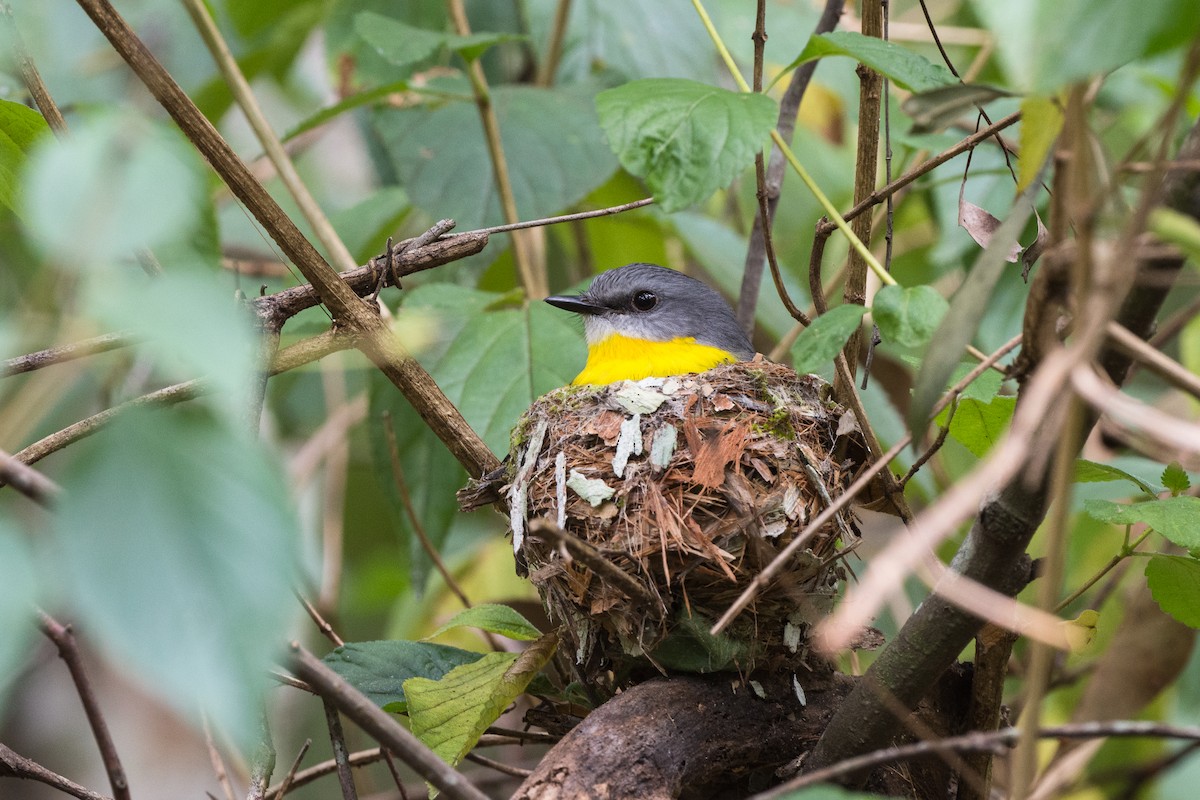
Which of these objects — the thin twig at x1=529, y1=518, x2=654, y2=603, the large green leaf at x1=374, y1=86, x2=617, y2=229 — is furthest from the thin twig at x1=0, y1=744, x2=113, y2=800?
the large green leaf at x1=374, y1=86, x2=617, y2=229

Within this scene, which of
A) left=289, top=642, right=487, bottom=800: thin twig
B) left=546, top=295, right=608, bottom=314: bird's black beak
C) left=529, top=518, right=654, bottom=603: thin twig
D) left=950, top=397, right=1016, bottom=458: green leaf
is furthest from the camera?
left=546, top=295, right=608, bottom=314: bird's black beak

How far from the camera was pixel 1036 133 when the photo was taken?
149cm

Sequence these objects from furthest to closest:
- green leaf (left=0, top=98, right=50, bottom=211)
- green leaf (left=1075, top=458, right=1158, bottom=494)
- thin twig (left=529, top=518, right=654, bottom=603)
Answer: green leaf (left=1075, top=458, right=1158, bottom=494), green leaf (left=0, top=98, right=50, bottom=211), thin twig (left=529, top=518, right=654, bottom=603)

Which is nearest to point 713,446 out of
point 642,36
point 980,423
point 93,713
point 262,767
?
point 980,423

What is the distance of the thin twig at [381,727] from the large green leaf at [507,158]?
2508 millimetres

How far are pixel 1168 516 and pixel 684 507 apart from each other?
1.04 m

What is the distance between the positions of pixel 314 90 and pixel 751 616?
5703mm

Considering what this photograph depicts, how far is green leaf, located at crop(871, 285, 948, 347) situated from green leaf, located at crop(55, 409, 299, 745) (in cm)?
118

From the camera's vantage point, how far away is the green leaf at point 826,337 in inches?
74.0

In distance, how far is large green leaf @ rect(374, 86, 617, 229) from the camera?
12.3 feet

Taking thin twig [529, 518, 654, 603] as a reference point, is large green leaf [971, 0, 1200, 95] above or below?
above

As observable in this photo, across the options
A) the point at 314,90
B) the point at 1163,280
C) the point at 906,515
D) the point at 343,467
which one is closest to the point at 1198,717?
the point at 906,515

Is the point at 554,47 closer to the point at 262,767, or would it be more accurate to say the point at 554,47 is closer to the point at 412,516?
the point at 412,516

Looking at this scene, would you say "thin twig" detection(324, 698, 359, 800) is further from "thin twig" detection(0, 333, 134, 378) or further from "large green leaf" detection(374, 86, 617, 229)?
"large green leaf" detection(374, 86, 617, 229)
